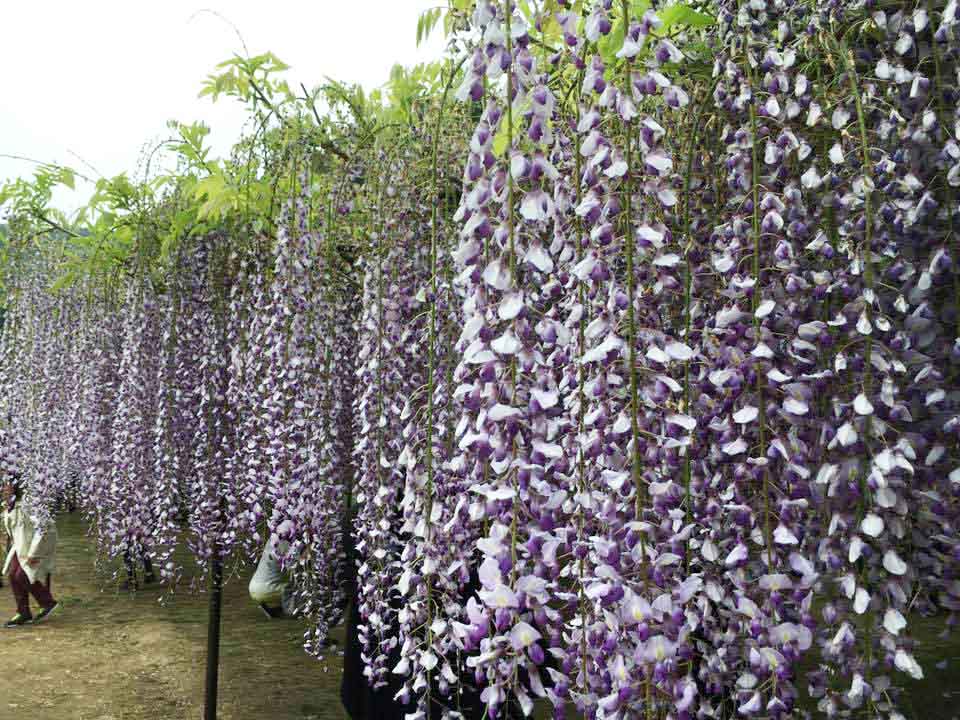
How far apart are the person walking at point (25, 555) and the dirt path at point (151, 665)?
0.78 feet

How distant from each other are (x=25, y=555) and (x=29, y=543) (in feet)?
0.47

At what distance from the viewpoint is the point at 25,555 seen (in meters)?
8.65

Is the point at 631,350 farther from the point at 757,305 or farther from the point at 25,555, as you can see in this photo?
the point at 25,555

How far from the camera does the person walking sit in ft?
28.6

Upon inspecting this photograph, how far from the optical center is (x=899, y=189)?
213 centimetres

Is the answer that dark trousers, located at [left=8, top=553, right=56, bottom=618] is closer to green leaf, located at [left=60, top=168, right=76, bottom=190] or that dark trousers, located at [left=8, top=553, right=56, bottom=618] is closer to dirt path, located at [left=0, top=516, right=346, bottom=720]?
dirt path, located at [left=0, top=516, right=346, bottom=720]

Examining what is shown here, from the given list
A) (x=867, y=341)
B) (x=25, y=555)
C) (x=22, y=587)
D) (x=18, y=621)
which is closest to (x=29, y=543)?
(x=25, y=555)

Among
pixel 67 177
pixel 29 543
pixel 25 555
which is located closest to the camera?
pixel 67 177

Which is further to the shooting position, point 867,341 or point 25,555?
point 25,555

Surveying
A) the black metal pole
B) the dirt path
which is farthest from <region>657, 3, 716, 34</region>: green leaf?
the dirt path

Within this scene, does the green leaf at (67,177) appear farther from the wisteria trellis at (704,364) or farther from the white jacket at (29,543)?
the wisteria trellis at (704,364)

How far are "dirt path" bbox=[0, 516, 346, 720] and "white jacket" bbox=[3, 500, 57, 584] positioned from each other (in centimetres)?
57

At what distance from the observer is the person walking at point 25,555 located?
343 inches

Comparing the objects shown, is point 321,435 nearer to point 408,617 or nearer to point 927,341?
point 408,617
